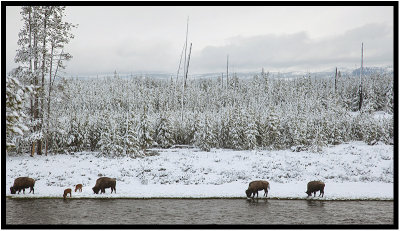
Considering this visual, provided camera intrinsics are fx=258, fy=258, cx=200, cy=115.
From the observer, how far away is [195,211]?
12.9m

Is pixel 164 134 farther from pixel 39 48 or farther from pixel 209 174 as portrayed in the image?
pixel 39 48

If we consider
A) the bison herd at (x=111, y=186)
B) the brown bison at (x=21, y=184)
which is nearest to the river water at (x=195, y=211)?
the bison herd at (x=111, y=186)

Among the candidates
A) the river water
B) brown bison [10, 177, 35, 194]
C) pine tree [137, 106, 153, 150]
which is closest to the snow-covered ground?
brown bison [10, 177, 35, 194]

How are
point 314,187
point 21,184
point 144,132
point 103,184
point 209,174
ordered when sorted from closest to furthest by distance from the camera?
1. point 21,184
2. point 314,187
3. point 103,184
4. point 209,174
5. point 144,132

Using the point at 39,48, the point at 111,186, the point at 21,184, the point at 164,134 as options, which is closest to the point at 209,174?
the point at 111,186

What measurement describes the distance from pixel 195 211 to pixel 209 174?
7727 millimetres

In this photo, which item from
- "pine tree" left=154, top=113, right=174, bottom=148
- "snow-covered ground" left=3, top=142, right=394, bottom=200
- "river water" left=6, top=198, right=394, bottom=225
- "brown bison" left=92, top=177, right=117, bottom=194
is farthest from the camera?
"pine tree" left=154, top=113, right=174, bottom=148

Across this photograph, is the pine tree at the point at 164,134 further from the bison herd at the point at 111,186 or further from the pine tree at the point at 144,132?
the bison herd at the point at 111,186

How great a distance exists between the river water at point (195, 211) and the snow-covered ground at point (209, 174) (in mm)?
1099

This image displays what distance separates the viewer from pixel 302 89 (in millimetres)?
110250

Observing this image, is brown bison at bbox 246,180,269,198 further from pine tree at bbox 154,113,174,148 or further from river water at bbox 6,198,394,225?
pine tree at bbox 154,113,174,148

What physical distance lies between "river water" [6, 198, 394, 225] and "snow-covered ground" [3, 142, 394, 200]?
1.10 m

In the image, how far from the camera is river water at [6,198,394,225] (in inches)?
450

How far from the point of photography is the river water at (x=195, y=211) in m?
11.4
